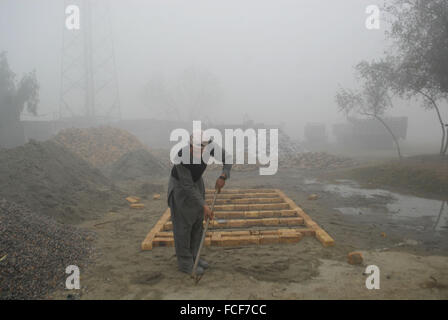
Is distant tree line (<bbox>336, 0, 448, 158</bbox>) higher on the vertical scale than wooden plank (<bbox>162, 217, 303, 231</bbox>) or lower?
higher

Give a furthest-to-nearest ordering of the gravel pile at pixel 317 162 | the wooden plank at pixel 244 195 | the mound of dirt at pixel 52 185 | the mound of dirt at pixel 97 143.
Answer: the mound of dirt at pixel 97 143 → the gravel pile at pixel 317 162 → the wooden plank at pixel 244 195 → the mound of dirt at pixel 52 185

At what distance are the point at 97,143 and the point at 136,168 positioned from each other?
15.3 ft

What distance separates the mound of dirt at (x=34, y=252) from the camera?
2709 mm

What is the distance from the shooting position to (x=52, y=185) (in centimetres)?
586

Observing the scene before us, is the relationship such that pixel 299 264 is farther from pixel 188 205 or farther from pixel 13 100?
pixel 13 100

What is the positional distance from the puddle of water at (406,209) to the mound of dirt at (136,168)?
21.5 feet

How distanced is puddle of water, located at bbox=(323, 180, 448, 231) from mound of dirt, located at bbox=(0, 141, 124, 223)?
4.87 metres

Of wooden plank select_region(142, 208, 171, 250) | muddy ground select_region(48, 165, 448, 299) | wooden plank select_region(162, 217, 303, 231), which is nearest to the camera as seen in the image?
muddy ground select_region(48, 165, 448, 299)

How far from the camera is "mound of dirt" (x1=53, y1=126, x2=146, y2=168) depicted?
44.1 feet

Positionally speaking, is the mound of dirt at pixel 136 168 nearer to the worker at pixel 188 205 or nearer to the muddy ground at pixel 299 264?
the muddy ground at pixel 299 264

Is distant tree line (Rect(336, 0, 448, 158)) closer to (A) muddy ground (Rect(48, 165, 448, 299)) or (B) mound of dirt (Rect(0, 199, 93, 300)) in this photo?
(A) muddy ground (Rect(48, 165, 448, 299))

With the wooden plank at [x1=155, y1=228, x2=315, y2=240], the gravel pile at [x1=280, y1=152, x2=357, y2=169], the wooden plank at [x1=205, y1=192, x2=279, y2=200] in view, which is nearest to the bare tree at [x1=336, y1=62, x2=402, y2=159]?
the gravel pile at [x1=280, y1=152, x2=357, y2=169]

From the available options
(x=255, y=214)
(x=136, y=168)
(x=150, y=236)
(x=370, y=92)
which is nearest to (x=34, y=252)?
(x=150, y=236)

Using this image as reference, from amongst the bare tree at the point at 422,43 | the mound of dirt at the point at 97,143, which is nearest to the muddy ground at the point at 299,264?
the bare tree at the point at 422,43
